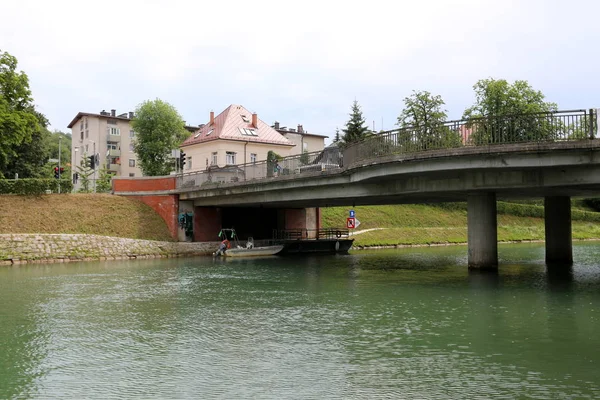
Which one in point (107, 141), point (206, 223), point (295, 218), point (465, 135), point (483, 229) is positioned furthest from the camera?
point (107, 141)

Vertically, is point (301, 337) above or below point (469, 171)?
below

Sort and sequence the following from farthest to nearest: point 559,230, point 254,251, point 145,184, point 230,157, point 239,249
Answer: point 230,157
point 145,184
point 254,251
point 239,249
point 559,230

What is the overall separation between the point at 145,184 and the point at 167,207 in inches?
120

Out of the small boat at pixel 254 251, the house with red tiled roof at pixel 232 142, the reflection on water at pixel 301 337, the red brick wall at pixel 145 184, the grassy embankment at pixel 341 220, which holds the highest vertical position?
the house with red tiled roof at pixel 232 142

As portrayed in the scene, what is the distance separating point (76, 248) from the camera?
4116 centimetres

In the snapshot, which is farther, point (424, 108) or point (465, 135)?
point (424, 108)

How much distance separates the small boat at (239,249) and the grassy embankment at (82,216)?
457 centimetres

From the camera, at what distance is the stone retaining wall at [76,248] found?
38562 millimetres

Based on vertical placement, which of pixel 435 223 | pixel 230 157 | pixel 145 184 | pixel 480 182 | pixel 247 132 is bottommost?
pixel 435 223

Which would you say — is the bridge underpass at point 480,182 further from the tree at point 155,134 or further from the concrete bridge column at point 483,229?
the tree at point 155,134

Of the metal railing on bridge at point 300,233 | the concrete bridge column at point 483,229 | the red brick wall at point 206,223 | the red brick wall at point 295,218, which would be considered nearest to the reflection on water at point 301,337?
the concrete bridge column at point 483,229

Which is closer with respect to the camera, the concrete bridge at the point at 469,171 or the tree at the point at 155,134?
the concrete bridge at the point at 469,171

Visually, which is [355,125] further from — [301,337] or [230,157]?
[301,337]

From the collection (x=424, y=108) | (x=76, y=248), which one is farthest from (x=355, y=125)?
(x=76, y=248)
